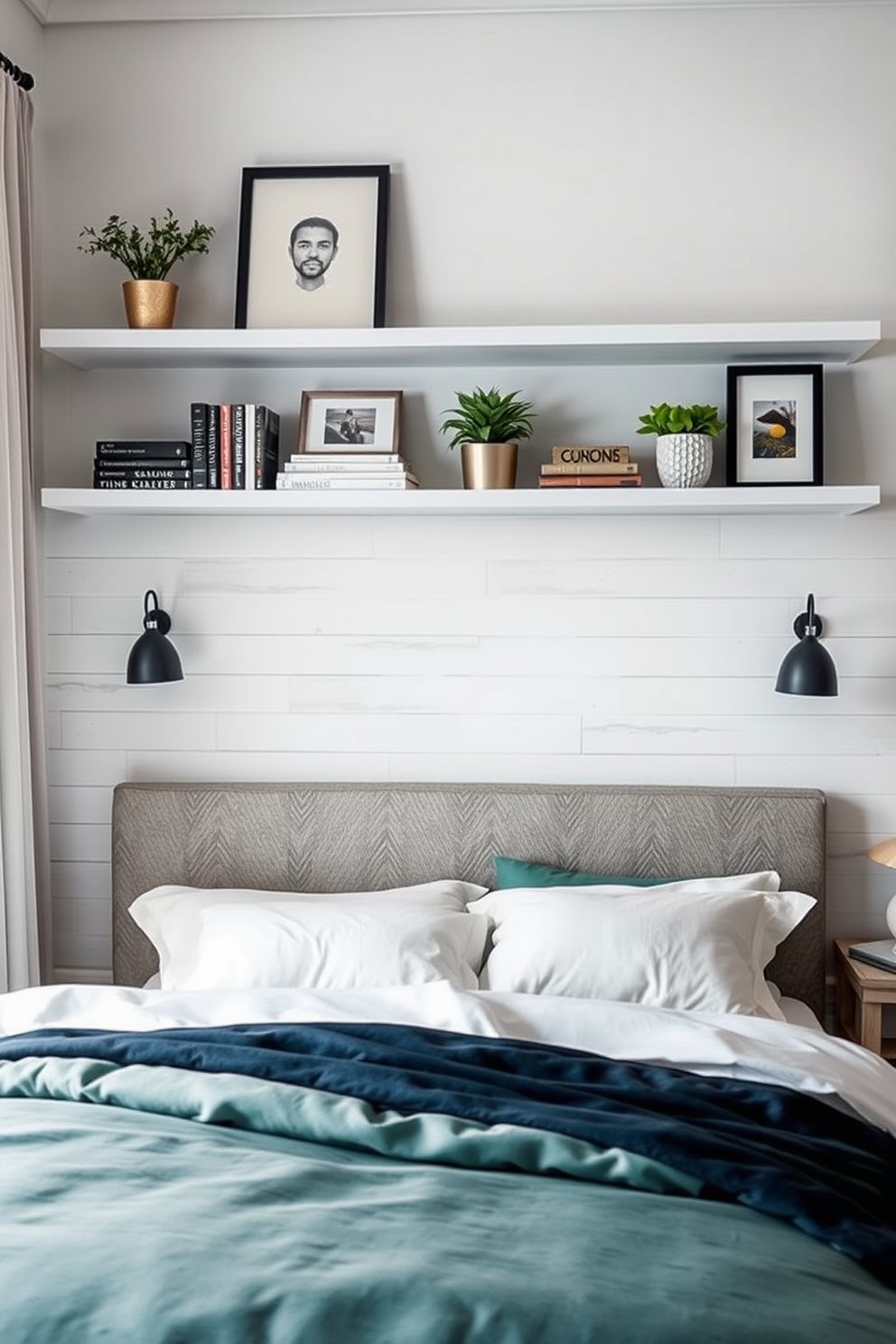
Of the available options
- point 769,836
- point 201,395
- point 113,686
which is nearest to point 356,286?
point 201,395

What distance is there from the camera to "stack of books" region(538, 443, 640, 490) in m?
2.99

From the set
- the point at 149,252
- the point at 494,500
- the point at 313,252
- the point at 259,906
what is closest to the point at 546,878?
the point at 259,906

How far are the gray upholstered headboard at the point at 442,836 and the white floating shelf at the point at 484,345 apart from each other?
1039mm

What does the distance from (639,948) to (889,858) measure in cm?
67

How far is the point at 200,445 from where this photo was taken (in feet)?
10.1

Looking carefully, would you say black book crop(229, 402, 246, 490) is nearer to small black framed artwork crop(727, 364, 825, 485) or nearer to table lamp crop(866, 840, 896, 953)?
small black framed artwork crop(727, 364, 825, 485)

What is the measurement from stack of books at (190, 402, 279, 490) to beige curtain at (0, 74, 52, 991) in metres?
0.40

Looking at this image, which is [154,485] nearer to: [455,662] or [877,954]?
[455,662]

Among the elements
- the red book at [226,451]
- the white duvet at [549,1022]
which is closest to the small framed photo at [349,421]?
the red book at [226,451]

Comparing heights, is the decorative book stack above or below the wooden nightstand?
above

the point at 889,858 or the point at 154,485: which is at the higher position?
the point at 154,485

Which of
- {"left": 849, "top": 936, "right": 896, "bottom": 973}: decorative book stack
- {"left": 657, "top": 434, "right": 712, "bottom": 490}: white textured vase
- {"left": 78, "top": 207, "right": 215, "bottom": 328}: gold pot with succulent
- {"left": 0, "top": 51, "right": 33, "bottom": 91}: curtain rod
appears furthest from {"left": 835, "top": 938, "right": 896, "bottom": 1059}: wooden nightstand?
{"left": 0, "top": 51, "right": 33, "bottom": 91}: curtain rod

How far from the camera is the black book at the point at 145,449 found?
3.08 m

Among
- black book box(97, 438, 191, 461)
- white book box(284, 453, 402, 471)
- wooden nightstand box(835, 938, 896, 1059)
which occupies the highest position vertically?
black book box(97, 438, 191, 461)
